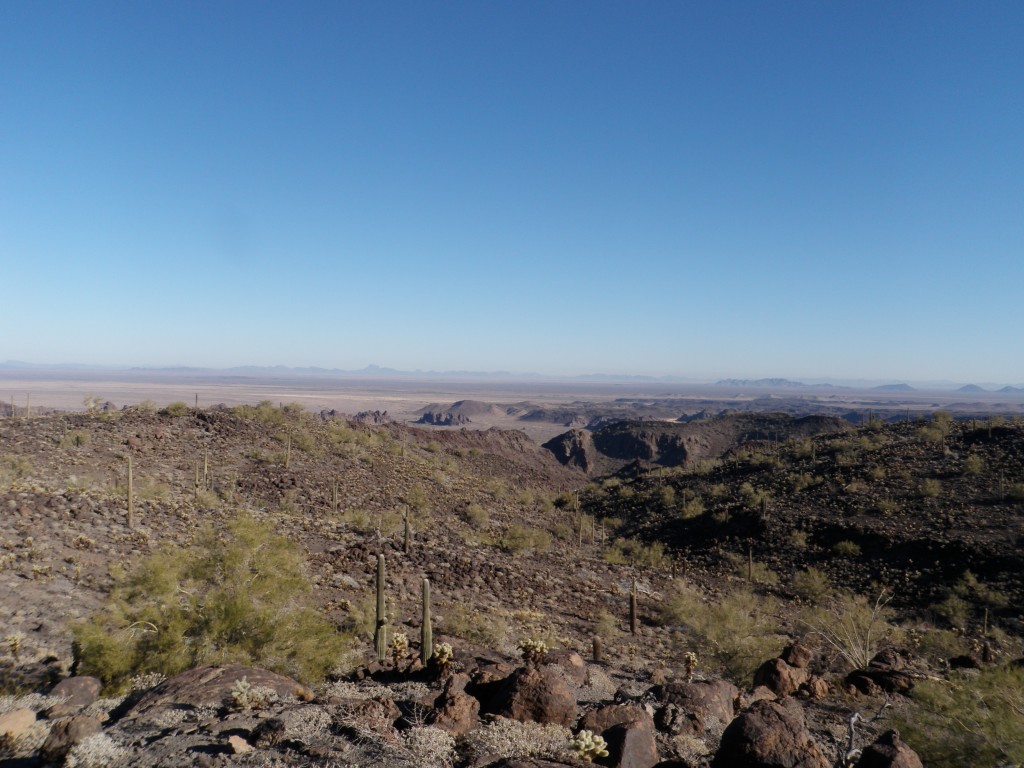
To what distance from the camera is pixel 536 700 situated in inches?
289

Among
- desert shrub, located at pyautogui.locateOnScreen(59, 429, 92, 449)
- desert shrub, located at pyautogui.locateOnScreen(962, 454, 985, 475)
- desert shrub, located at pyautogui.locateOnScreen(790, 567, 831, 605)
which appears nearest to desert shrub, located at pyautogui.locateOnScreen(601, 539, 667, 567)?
desert shrub, located at pyautogui.locateOnScreen(790, 567, 831, 605)

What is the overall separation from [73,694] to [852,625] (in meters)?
16.5

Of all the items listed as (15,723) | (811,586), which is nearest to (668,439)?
(811,586)

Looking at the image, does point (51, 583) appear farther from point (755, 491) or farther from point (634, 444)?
point (634, 444)

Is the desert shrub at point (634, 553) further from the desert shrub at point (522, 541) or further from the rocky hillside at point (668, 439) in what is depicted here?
the rocky hillside at point (668, 439)

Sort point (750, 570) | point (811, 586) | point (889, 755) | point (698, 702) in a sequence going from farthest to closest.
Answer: point (750, 570)
point (811, 586)
point (698, 702)
point (889, 755)

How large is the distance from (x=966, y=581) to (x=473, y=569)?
18.2 m

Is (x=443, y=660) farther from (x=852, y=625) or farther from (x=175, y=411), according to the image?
(x=175, y=411)

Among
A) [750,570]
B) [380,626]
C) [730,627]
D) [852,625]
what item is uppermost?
[380,626]

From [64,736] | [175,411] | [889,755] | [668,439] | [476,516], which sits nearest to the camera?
[64,736]

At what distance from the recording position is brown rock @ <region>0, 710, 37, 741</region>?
5.92 metres

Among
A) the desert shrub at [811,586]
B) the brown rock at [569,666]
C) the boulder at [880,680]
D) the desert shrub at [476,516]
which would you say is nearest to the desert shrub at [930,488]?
the desert shrub at [811,586]

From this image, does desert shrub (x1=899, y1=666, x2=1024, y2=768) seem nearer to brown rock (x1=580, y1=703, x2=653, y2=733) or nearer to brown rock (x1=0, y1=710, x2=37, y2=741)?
brown rock (x1=580, y1=703, x2=653, y2=733)

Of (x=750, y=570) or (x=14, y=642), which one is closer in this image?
(x=14, y=642)
